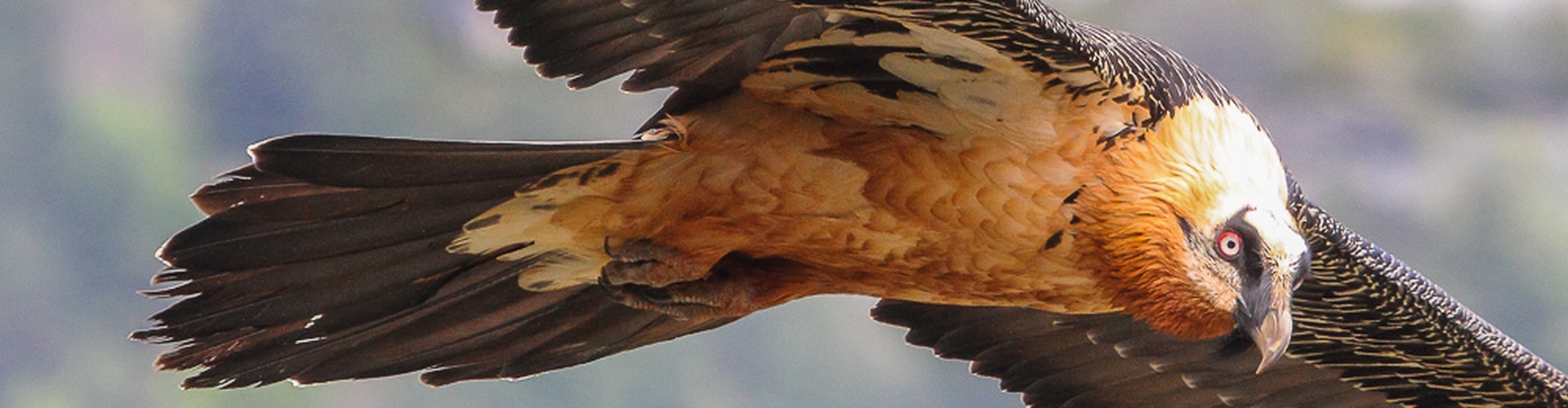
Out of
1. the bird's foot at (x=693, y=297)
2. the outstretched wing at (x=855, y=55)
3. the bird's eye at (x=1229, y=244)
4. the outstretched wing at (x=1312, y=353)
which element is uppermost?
the outstretched wing at (x=855, y=55)

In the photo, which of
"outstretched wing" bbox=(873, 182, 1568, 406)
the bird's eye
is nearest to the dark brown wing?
the bird's eye

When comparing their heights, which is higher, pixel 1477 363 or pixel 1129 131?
pixel 1129 131

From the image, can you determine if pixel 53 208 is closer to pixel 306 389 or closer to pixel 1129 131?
pixel 306 389

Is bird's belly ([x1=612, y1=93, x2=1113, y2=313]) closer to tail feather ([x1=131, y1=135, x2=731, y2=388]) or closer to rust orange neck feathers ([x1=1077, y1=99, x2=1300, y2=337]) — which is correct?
rust orange neck feathers ([x1=1077, y1=99, x2=1300, y2=337])

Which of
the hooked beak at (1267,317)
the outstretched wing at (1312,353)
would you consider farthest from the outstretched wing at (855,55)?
the outstretched wing at (1312,353)

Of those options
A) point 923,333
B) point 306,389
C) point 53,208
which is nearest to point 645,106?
point 306,389

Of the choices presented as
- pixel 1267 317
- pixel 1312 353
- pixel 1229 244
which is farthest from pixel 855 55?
pixel 1312 353

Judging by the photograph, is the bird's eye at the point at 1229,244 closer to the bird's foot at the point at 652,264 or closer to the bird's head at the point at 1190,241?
the bird's head at the point at 1190,241

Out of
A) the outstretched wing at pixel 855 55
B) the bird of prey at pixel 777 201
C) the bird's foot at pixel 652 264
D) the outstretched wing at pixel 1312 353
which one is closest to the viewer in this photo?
the outstretched wing at pixel 855 55

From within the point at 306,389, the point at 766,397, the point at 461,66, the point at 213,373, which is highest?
the point at 461,66
